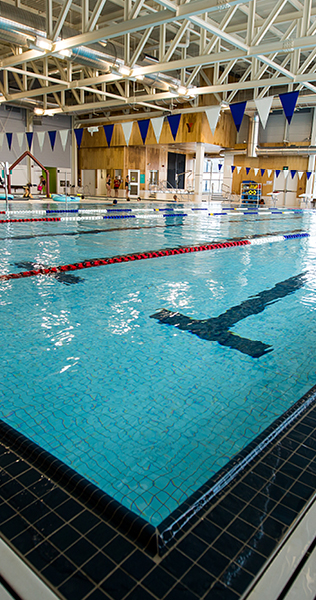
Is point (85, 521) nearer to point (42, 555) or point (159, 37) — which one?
point (42, 555)

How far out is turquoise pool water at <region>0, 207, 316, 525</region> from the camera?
5.08 ft

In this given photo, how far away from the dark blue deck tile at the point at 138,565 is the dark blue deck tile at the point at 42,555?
194 mm

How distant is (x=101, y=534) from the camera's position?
3.82ft

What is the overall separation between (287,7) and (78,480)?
1509 centimetres

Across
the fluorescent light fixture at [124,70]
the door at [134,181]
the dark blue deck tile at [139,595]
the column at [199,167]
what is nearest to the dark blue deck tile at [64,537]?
the dark blue deck tile at [139,595]

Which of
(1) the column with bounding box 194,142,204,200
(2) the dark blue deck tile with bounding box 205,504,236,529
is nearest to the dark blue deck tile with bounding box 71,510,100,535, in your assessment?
(2) the dark blue deck tile with bounding box 205,504,236,529

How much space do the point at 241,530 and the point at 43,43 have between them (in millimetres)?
12042

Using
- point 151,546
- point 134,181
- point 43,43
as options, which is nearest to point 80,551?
point 151,546

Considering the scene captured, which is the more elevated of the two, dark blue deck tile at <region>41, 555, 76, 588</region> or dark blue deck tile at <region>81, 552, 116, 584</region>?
dark blue deck tile at <region>41, 555, 76, 588</region>

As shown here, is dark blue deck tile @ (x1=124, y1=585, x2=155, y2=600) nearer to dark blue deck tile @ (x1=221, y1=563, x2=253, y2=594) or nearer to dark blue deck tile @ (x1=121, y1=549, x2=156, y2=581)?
dark blue deck tile @ (x1=121, y1=549, x2=156, y2=581)

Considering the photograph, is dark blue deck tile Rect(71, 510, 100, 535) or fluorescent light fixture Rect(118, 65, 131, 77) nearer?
dark blue deck tile Rect(71, 510, 100, 535)

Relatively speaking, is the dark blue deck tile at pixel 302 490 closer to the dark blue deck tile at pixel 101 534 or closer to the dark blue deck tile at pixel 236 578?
the dark blue deck tile at pixel 236 578

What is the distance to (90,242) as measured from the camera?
714cm

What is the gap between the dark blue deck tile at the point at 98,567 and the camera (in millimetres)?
1037
